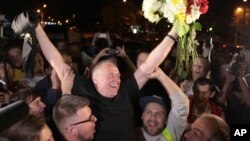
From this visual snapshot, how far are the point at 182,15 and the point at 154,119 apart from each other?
0.99 metres

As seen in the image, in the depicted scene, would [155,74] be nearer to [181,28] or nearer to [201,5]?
[181,28]

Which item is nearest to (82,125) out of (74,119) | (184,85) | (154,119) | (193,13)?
(74,119)

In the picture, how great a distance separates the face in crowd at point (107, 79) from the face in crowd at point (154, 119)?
392 mm

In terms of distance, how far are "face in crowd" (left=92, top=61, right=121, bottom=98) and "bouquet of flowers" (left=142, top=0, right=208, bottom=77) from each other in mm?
708

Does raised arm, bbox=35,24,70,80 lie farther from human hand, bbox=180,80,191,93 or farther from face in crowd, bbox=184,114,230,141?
human hand, bbox=180,80,191,93

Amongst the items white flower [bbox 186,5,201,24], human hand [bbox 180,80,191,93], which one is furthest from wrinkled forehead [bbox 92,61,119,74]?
human hand [bbox 180,80,191,93]

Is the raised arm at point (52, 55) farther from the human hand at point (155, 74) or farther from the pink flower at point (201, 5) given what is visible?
the pink flower at point (201, 5)

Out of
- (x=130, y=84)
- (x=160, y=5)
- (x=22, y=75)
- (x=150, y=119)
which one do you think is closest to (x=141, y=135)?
(x=150, y=119)

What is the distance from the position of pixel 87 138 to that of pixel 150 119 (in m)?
1.05

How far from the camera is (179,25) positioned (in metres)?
3.98

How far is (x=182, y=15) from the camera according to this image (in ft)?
13.0

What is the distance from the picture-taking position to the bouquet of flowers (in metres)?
3.89

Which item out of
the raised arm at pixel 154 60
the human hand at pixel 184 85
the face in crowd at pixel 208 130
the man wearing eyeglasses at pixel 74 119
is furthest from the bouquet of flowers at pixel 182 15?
the human hand at pixel 184 85

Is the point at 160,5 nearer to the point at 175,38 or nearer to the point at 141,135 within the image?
the point at 175,38
